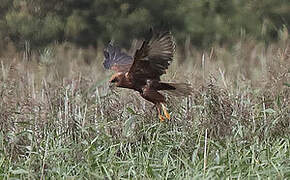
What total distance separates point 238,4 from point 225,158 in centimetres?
918

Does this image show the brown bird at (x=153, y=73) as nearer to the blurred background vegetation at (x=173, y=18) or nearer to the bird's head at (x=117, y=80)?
the bird's head at (x=117, y=80)

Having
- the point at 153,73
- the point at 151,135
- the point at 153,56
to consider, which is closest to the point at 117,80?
the point at 153,73

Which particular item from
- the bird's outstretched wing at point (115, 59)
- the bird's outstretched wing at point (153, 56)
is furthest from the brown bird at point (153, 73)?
the bird's outstretched wing at point (115, 59)

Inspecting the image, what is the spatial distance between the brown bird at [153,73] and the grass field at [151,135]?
10 cm

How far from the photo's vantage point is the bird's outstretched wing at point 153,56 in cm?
466

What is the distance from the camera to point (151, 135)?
4.72 metres

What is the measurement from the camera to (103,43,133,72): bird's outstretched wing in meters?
5.70

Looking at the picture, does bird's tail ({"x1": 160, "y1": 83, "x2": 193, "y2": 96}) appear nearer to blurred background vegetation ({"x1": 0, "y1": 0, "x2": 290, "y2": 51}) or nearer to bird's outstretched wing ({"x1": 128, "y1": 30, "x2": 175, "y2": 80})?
bird's outstretched wing ({"x1": 128, "y1": 30, "x2": 175, "y2": 80})

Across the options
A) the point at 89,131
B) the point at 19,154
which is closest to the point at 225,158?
the point at 89,131

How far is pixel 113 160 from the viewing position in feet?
13.4

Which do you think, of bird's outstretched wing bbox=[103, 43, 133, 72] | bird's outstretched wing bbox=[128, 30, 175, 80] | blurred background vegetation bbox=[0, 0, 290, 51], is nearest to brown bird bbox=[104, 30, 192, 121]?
bird's outstretched wing bbox=[128, 30, 175, 80]

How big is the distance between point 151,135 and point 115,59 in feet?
4.27

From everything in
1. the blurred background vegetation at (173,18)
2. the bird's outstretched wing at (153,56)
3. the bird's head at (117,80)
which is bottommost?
the blurred background vegetation at (173,18)

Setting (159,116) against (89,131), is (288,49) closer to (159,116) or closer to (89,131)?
(159,116)
